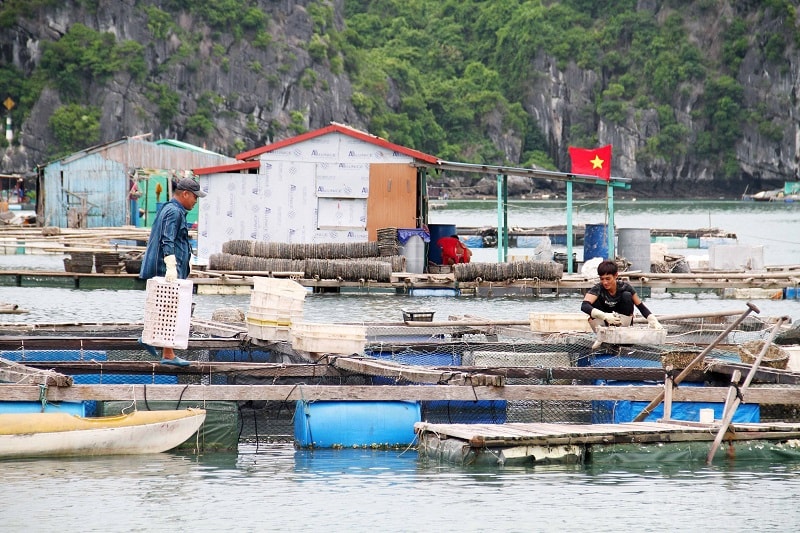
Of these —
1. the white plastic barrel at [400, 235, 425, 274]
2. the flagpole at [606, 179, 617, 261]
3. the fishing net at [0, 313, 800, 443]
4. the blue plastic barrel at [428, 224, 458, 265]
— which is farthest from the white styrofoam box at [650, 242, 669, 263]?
the fishing net at [0, 313, 800, 443]

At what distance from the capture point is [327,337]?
47.8ft

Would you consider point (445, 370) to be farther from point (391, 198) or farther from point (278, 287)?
point (391, 198)

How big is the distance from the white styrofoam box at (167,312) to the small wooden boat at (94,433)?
1.16m

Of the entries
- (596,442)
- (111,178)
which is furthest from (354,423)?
(111,178)

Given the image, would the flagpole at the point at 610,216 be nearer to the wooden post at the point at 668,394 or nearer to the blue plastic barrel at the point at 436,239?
the blue plastic barrel at the point at 436,239

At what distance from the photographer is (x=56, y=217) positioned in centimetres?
5306

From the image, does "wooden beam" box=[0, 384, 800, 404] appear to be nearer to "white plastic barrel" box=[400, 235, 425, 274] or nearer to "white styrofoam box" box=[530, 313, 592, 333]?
"white styrofoam box" box=[530, 313, 592, 333]

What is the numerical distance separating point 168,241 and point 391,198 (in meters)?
19.3

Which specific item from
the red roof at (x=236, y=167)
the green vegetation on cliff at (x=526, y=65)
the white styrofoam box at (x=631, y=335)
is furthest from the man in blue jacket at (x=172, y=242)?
the green vegetation on cliff at (x=526, y=65)

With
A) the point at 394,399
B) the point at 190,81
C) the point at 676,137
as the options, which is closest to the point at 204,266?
the point at 394,399

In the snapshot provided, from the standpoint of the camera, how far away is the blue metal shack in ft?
171

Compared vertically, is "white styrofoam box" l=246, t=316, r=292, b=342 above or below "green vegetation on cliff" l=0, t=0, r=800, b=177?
below

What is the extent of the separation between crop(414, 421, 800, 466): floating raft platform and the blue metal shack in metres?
40.7

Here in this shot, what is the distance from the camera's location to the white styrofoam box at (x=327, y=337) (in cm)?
1455
